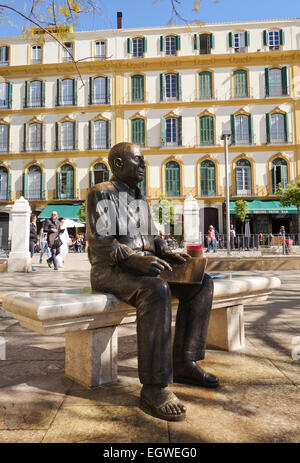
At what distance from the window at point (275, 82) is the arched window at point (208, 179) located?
6820 mm

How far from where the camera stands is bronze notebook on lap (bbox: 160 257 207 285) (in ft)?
5.96

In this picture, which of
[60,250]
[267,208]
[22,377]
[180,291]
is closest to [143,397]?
[180,291]

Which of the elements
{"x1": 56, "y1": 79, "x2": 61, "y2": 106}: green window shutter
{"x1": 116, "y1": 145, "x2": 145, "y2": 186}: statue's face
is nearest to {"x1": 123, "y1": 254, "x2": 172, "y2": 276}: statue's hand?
{"x1": 116, "y1": 145, "x2": 145, "y2": 186}: statue's face

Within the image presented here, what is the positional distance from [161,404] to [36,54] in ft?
97.4

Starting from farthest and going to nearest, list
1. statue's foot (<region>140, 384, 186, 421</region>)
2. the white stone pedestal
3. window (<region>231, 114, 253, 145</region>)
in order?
window (<region>231, 114, 253, 145</region>) → the white stone pedestal → statue's foot (<region>140, 384, 186, 421</region>)

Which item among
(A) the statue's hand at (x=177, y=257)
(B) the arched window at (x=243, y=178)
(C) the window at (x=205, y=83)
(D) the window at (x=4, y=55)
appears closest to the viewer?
(A) the statue's hand at (x=177, y=257)

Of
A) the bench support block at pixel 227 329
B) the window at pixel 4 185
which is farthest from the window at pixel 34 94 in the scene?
the bench support block at pixel 227 329

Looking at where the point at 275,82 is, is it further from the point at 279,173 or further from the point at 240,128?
the point at 279,173

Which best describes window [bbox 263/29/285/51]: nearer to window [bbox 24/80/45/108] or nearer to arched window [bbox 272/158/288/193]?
arched window [bbox 272/158/288/193]

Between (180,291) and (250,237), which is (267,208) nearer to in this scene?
(250,237)

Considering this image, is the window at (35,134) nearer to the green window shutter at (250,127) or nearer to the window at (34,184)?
the window at (34,184)

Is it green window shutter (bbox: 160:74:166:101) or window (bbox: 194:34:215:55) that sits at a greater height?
window (bbox: 194:34:215:55)

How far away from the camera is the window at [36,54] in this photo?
25.8 metres

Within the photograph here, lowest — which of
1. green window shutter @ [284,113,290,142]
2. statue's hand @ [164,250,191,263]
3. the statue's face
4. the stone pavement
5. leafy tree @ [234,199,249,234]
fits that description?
the stone pavement
